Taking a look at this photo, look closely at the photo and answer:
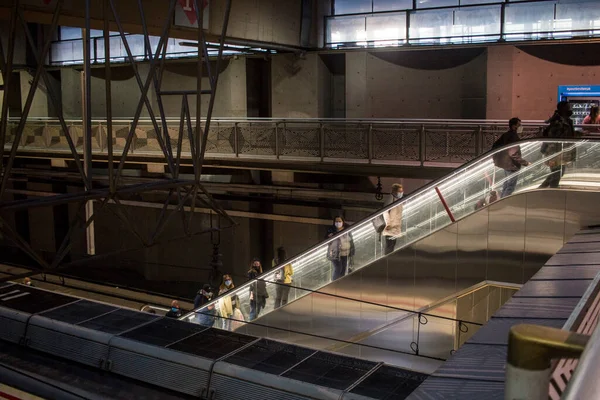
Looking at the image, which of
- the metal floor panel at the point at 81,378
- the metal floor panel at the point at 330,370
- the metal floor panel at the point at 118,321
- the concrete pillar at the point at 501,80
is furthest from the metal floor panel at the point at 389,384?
the concrete pillar at the point at 501,80

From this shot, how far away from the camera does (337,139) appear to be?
16.4m

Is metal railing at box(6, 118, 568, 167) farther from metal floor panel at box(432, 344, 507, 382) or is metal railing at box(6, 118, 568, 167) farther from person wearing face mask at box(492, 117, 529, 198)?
metal floor panel at box(432, 344, 507, 382)

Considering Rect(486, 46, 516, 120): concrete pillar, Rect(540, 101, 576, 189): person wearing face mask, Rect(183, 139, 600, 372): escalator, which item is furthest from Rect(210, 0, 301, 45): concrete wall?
Rect(540, 101, 576, 189): person wearing face mask

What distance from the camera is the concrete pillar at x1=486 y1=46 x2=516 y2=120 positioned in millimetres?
17734

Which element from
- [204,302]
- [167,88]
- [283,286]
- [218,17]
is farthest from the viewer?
[167,88]

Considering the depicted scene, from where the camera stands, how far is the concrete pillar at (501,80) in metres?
17.7

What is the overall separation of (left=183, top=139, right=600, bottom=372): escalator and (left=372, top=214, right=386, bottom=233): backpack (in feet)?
0.25

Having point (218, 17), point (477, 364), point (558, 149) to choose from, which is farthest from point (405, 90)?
point (477, 364)

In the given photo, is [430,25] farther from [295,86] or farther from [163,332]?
[163,332]

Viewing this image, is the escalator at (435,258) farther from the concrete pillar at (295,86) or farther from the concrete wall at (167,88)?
the concrete wall at (167,88)

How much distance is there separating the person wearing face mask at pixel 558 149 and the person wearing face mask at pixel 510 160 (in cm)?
43

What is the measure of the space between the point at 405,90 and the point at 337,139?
4.40m

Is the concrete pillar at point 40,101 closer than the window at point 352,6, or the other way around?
the window at point 352,6

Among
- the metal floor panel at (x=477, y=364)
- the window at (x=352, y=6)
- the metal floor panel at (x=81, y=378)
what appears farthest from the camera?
the window at (x=352, y=6)
